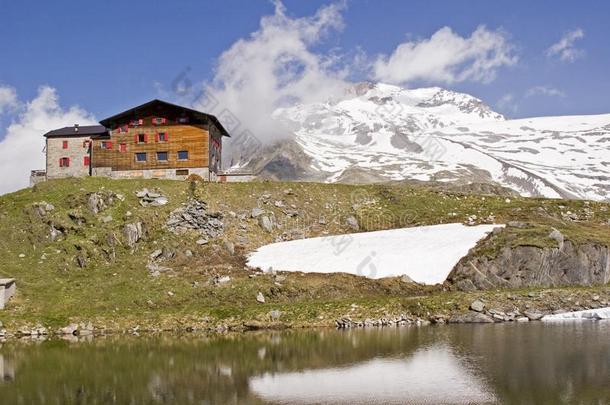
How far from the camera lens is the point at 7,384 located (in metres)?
35.1

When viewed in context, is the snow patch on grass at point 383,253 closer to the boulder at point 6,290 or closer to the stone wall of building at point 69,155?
the boulder at point 6,290

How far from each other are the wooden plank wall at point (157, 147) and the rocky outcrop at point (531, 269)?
4286cm

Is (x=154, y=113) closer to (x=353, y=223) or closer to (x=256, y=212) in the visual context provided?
(x=256, y=212)

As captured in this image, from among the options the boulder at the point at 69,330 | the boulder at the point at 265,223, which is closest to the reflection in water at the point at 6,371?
the boulder at the point at 69,330

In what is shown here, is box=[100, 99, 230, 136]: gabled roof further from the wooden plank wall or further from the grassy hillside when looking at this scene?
the grassy hillside

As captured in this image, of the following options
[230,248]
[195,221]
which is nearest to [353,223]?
[230,248]

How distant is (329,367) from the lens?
37.3 m

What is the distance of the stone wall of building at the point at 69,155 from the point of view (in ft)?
296

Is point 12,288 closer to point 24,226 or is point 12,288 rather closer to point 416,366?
point 24,226

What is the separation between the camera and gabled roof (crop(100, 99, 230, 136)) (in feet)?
287

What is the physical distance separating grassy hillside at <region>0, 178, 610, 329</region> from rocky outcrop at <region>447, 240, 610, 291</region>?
127 cm

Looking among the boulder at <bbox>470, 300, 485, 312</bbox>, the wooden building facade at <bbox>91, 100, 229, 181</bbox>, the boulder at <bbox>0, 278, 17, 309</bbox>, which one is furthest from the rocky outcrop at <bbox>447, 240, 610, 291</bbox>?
the boulder at <bbox>0, 278, 17, 309</bbox>

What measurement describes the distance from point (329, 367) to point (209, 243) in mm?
35397

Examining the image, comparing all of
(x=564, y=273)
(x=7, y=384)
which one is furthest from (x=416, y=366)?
(x=564, y=273)
